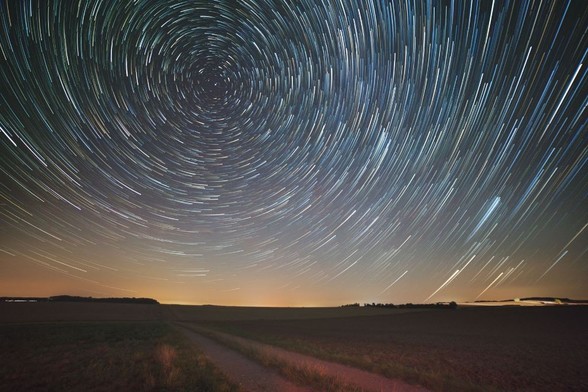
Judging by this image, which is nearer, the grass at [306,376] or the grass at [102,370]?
the grass at [306,376]

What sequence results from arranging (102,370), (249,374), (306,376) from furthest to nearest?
(102,370)
(249,374)
(306,376)

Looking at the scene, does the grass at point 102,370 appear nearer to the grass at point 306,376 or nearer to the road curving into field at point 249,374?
the road curving into field at point 249,374

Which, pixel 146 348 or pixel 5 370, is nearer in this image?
pixel 5 370

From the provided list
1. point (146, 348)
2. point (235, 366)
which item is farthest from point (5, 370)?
point (235, 366)

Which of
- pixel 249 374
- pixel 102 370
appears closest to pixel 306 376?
pixel 249 374

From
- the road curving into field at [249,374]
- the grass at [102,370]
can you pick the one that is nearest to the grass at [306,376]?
the road curving into field at [249,374]

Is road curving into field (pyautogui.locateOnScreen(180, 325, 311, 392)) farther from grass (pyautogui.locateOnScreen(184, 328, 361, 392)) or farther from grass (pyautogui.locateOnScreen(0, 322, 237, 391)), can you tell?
grass (pyautogui.locateOnScreen(0, 322, 237, 391))

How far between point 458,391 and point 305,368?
510cm

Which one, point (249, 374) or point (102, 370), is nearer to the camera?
point (249, 374)

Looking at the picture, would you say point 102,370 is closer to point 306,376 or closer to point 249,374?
point 249,374

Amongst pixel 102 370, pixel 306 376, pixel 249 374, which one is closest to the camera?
pixel 306 376

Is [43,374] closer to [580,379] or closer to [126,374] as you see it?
[126,374]

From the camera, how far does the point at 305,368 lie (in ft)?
38.4

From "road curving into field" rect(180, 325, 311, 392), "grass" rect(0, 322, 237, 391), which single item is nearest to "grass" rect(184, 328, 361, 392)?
→ "road curving into field" rect(180, 325, 311, 392)
